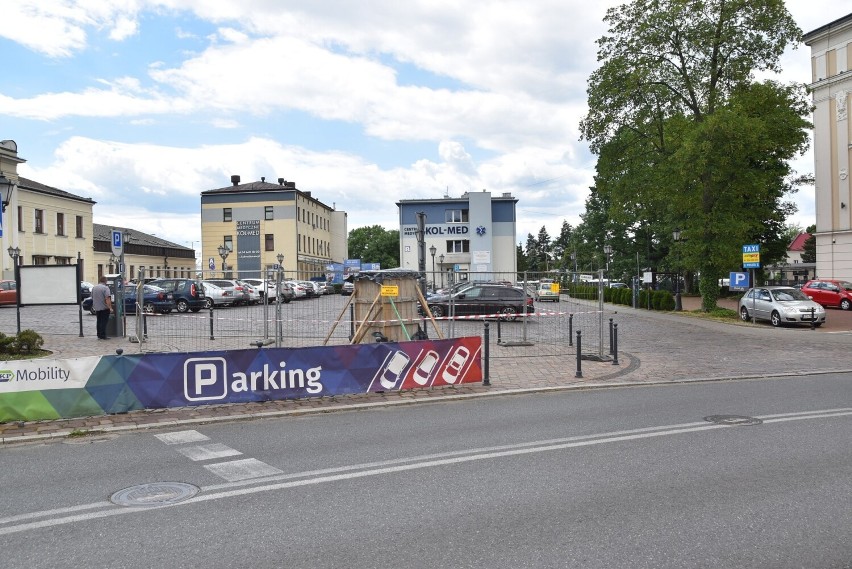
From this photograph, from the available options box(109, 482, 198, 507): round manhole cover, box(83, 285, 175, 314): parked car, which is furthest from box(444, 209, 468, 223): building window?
box(109, 482, 198, 507): round manhole cover

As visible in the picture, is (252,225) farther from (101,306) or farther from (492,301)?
(492,301)

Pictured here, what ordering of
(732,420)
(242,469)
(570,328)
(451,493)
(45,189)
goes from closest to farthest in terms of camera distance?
(451,493) → (242,469) → (732,420) → (570,328) → (45,189)

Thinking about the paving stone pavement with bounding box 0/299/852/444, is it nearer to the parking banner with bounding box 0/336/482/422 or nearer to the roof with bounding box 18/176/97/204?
the parking banner with bounding box 0/336/482/422

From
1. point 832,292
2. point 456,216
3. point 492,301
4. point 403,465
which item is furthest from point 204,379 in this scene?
point 456,216

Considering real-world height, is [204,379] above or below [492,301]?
below

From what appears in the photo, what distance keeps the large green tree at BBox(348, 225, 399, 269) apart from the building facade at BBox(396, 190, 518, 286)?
Result: 45858 millimetres

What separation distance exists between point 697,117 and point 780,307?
38.0ft

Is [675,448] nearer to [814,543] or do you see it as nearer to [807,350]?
[814,543]

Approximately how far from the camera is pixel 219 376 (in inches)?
388

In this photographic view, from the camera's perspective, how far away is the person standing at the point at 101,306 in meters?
18.8

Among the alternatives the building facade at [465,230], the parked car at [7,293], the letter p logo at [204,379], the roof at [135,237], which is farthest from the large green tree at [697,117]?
the roof at [135,237]

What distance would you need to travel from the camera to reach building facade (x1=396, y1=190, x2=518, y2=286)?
7150 cm

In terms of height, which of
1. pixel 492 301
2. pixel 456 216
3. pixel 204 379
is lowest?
pixel 204 379

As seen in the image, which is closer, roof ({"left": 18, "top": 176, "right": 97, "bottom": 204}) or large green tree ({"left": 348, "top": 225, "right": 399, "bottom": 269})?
roof ({"left": 18, "top": 176, "right": 97, "bottom": 204})
